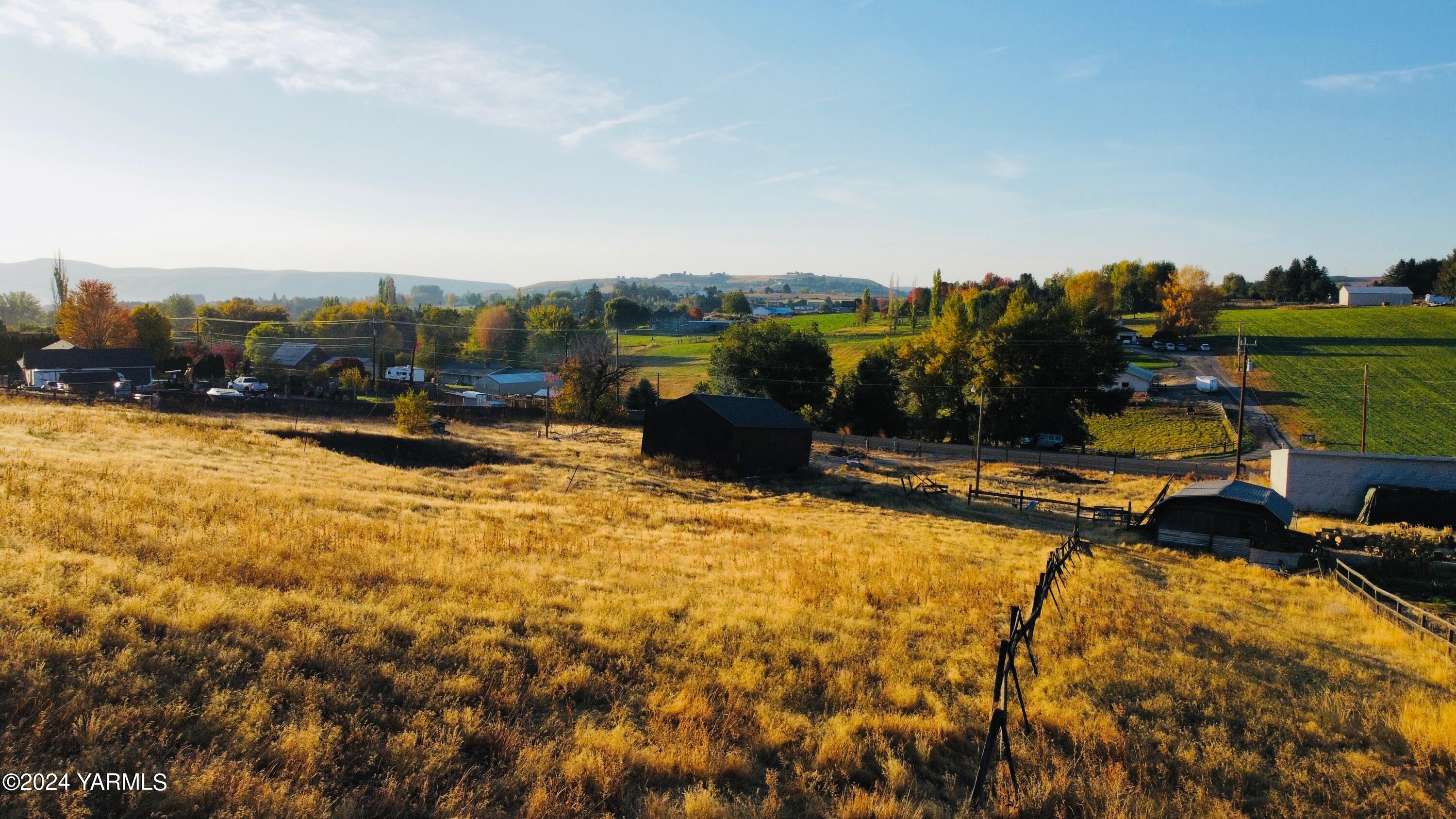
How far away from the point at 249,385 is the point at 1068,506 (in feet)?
228

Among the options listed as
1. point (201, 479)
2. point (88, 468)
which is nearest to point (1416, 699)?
point (201, 479)

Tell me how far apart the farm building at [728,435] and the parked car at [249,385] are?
4338 centimetres

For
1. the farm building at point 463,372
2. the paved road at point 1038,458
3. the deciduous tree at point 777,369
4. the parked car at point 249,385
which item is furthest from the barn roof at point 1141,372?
the parked car at point 249,385

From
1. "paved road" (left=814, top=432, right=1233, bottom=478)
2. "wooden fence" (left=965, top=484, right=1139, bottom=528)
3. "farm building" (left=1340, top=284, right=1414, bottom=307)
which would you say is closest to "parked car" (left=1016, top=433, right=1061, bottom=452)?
"paved road" (left=814, top=432, right=1233, bottom=478)

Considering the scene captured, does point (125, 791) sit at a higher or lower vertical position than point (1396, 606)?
higher

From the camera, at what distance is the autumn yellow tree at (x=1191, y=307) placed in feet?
338

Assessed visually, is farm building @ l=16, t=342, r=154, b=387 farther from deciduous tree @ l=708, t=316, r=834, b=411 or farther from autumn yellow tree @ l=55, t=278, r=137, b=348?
deciduous tree @ l=708, t=316, r=834, b=411

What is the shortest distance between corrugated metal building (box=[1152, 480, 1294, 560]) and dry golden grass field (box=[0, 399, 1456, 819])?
28.9ft

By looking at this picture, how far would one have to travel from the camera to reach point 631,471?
41281mm

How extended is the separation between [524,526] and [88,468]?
11.6 m

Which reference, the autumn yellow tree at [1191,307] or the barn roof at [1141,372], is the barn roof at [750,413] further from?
the autumn yellow tree at [1191,307]

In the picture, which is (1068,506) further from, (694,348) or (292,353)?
(694,348)

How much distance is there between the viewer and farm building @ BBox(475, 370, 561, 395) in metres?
102

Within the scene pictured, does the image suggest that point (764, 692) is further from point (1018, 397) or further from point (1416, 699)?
point (1018, 397)
